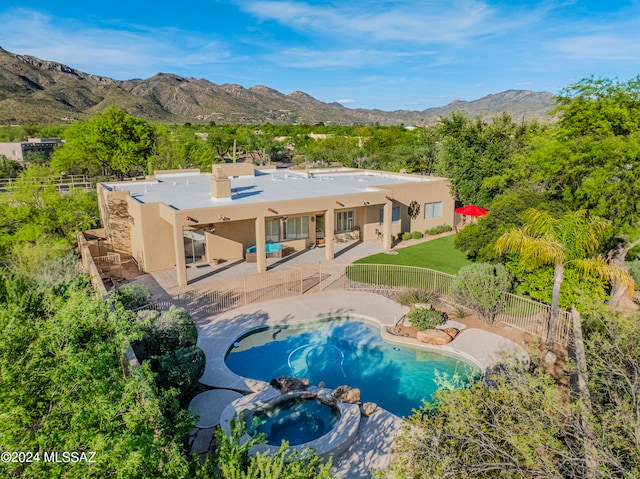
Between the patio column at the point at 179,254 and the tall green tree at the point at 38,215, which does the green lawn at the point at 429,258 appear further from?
the tall green tree at the point at 38,215

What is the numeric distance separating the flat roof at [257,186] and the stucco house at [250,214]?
0.06 meters

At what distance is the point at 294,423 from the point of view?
38.2ft

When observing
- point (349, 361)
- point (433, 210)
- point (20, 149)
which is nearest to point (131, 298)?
point (349, 361)

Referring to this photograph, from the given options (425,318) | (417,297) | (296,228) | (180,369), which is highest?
(296,228)

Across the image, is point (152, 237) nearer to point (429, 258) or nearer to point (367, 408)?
point (367, 408)

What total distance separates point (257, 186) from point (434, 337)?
1699 centimetres

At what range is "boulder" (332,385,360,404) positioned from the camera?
40.0 ft

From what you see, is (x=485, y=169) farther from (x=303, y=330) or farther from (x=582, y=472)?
(x=582, y=472)

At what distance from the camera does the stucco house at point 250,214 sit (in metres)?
21.8

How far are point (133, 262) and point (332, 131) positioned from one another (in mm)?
95307

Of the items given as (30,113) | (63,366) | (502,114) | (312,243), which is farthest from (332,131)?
(63,366)

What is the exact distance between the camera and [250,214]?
2161 cm

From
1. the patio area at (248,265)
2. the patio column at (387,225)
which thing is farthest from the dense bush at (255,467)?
the patio column at (387,225)

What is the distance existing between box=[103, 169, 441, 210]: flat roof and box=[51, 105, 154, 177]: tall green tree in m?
14.6
